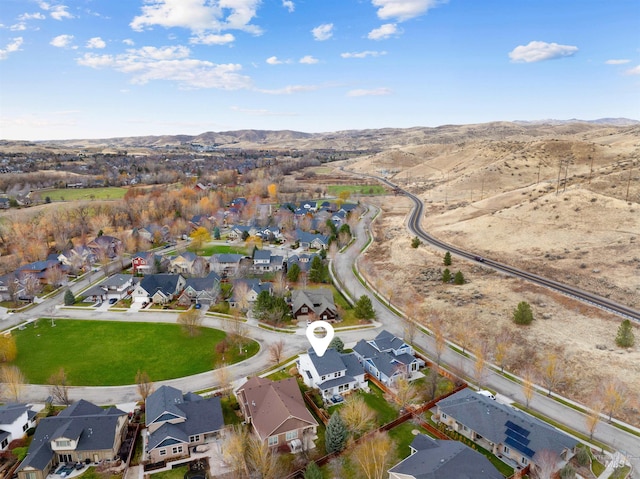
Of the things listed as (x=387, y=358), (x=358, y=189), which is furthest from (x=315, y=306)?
(x=358, y=189)

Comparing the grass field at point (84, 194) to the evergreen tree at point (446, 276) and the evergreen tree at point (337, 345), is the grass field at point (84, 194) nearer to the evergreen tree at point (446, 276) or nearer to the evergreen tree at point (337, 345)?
the evergreen tree at point (446, 276)

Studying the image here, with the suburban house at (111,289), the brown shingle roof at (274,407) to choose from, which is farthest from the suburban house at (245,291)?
the brown shingle roof at (274,407)

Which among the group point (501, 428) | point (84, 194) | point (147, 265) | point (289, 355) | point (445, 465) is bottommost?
point (289, 355)

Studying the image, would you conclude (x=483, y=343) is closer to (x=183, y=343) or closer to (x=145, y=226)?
(x=183, y=343)

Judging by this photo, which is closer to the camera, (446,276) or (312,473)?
(312,473)

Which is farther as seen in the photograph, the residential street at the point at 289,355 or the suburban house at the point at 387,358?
the suburban house at the point at 387,358

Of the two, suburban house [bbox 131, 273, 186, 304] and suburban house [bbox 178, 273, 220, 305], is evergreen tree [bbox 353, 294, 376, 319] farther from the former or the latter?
suburban house [bbox 131, 273, 186, 304]

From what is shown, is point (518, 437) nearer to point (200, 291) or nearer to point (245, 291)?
point (245, 291)
